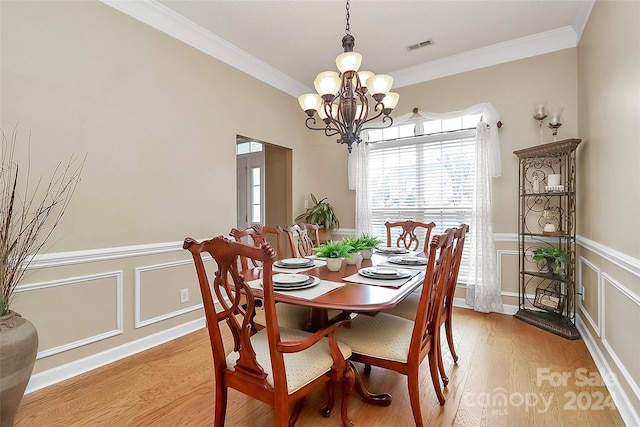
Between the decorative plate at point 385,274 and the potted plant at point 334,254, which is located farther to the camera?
the potted plant at point 334,254

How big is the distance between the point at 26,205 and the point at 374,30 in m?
3.22

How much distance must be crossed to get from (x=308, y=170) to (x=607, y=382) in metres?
3.77

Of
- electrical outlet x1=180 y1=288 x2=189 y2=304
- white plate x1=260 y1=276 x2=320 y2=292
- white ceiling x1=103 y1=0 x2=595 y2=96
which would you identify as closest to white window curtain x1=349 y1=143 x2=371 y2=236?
white ceiling x1=103 y1=0 x2=595 y2=96

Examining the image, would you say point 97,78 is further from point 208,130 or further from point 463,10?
point 463,10

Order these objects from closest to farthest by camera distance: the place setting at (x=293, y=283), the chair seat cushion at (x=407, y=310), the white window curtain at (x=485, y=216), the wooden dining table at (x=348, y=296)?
the wooden dining table at (x=348, y=296) → the place setting at (x=293, y=283) → the chair seat cushion at (x=407, y=310) → the white window curtain at (x=485, y=216)

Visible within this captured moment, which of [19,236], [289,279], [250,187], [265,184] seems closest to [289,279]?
[289,279]

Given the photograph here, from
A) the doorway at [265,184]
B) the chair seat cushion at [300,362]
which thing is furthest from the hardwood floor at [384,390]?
the doorway at [265,184]

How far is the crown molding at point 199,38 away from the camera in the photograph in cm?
264

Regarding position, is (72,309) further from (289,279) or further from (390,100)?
(390,100)

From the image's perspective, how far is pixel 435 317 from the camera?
5.97ft

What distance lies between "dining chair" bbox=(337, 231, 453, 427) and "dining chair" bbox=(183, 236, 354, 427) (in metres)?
0.14

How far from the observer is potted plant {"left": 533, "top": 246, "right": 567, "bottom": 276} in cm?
295

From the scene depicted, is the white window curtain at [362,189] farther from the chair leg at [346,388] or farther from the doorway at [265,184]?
the chair leg at [346,388]

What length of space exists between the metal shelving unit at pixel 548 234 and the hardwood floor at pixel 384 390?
52 centimetres
